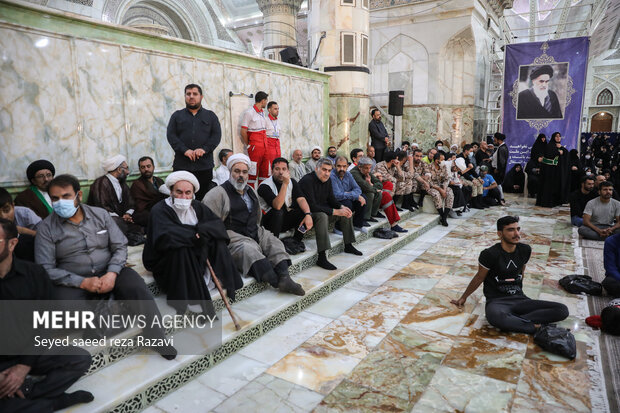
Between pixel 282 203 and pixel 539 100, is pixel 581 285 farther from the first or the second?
pixel 539 100

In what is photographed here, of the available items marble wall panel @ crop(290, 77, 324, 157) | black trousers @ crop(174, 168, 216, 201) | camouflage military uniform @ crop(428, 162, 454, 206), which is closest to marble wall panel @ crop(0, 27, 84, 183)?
black trousers @ crop(174, 168, 216, 201)

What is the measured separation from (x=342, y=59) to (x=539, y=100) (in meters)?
5.48

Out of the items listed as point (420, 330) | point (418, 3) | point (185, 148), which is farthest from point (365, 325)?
point (418, 3)

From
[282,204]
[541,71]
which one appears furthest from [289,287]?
[541,71]

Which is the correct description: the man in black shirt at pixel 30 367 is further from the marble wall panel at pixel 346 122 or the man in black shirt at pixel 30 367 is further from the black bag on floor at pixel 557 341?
the marble wall panel at pixel 346 122

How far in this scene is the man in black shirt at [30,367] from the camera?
183 cm

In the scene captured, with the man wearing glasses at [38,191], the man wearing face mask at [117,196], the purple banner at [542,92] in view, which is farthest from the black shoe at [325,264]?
the purple banner at [542,92]

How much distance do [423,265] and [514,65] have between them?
7878 mm

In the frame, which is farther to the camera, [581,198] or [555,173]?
[555,173]

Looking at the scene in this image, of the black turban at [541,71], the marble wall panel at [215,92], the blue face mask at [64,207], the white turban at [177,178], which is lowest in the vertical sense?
the blue face mask at [64,207]

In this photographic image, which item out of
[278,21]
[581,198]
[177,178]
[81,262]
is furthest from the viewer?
[278,21]

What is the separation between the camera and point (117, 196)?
3.98 meters

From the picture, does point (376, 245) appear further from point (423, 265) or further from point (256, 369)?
point (256, 369)

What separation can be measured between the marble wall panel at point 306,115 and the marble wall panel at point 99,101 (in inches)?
116
